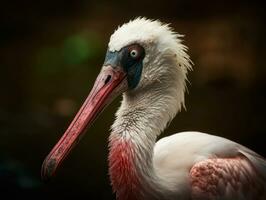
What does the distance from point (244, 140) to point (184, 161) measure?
2.35 metres

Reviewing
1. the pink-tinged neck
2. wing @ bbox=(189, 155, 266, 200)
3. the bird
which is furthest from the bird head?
→ wing @ bbox=(189, 155, 266, 200)

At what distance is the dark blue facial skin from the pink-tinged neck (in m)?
0.27

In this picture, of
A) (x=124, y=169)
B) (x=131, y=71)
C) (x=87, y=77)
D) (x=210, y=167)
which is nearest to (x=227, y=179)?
(x=210, y=167)

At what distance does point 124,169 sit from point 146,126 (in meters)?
0.21

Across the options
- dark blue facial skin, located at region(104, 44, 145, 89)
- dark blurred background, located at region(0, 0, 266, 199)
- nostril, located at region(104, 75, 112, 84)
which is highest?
dark blue facial skin, located at region(104, 44, 145, 89)

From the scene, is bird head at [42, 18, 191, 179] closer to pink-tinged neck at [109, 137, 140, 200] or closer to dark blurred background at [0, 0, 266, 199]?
pink-tinged neck at [109, 137, 140, 200]

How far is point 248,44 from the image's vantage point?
679 cm

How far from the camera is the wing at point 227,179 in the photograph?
307cm

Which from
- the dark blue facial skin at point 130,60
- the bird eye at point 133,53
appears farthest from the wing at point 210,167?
the bird eye at point 133,53

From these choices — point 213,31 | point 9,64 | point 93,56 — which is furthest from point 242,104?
point 9,64

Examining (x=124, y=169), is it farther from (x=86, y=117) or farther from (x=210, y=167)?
(x=210, y=167)

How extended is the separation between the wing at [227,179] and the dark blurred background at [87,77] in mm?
1626

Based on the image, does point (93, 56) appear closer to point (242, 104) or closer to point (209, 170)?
point (242, 104)

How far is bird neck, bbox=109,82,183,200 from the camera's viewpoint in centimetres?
296
